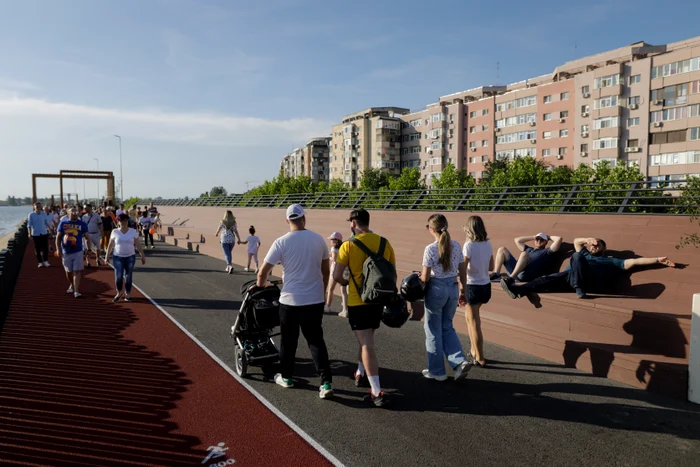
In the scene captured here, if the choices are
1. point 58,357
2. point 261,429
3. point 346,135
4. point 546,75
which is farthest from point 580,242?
point 346,135

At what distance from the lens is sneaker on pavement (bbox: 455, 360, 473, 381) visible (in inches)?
213

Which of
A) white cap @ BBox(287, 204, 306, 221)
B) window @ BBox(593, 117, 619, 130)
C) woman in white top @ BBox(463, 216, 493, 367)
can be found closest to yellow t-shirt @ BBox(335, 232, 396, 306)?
white cap @ BBox(287, 204, 306, 221)

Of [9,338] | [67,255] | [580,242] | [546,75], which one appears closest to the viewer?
[9,338]

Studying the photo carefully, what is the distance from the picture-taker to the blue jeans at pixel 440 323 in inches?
217

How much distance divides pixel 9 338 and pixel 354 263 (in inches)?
236

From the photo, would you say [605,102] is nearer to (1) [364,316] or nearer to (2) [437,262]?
(2) [437,262]

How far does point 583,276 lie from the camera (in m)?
7.43

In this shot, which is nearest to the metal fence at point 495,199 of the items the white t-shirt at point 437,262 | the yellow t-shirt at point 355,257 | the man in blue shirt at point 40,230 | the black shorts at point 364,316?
the white t-shirt at point 437,262

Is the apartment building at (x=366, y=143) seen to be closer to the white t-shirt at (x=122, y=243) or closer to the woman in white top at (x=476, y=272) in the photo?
the white t-shirt at (x=122, y=243)

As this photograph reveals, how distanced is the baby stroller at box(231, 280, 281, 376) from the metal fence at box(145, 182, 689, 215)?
8488 mm

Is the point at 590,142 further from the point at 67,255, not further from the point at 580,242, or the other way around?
the point at 67,255

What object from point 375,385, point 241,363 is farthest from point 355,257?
point 241,363

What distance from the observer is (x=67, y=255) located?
34.4ft

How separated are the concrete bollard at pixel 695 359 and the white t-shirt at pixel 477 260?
86.9 inches
